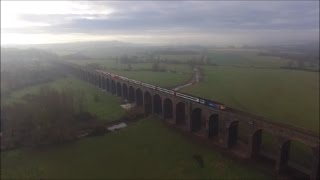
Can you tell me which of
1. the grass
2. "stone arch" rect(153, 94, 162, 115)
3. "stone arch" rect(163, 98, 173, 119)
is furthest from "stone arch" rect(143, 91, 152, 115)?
the grass

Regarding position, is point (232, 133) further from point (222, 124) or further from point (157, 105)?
point (157, 105)

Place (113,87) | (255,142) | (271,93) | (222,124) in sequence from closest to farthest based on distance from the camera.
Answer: (255,142)
(222,124)
(271,93)
(113,87)

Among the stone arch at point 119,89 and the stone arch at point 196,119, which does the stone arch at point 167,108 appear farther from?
the stone arch at point 119,89

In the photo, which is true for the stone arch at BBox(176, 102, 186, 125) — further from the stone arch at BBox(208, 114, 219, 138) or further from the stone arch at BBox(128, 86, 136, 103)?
the stone arch at BBox(128, 86, 136, 103)

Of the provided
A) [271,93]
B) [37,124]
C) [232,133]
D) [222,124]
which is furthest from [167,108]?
[271,93]

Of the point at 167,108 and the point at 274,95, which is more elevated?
the point at 167,108

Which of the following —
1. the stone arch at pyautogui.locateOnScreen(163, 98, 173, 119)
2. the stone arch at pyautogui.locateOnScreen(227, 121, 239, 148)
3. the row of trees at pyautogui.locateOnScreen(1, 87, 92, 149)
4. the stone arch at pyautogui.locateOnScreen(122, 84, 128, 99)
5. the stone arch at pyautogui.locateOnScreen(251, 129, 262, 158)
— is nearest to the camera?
the stone arch at pyautogui.locateOnScreen(251, 129, 262, 158)

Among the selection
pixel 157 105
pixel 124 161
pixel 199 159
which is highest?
pixel 157 105
